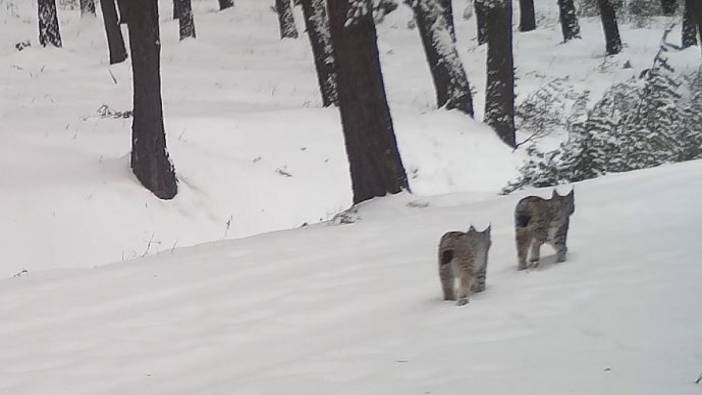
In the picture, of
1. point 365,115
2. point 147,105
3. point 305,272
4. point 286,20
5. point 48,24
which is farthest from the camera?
point 286,20

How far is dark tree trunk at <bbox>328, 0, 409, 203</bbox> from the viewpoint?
10.4 metres

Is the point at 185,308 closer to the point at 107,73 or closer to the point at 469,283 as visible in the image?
the point at 469,283

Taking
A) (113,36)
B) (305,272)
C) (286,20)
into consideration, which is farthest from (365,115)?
(286,20)

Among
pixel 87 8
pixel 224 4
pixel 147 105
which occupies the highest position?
pixel 87 8

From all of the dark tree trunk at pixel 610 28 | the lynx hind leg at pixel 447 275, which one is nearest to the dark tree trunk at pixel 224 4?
the dark tree trunk at pixel 610 28

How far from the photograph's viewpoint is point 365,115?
34.3 ft

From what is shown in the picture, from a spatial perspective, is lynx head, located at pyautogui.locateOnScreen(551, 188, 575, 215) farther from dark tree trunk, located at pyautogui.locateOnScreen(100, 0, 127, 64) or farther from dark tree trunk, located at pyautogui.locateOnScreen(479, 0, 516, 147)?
dark tree trunk, located at pyautogui.locateOnScreen(100, 0, 127, 64)

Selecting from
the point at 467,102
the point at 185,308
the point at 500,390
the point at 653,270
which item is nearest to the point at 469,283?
the point at 653,270

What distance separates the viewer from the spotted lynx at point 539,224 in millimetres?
5629

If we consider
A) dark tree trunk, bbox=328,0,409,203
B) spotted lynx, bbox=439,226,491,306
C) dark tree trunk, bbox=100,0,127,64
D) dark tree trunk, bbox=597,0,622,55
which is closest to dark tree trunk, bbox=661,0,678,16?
dark tree trunk, bbox=597,0,622,55

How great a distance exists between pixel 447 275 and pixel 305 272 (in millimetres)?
1995

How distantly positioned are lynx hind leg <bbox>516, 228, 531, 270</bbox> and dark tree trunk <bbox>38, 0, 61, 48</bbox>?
2208cm

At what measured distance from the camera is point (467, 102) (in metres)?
19.0

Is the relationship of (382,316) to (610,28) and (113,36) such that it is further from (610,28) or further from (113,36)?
(610,28)
